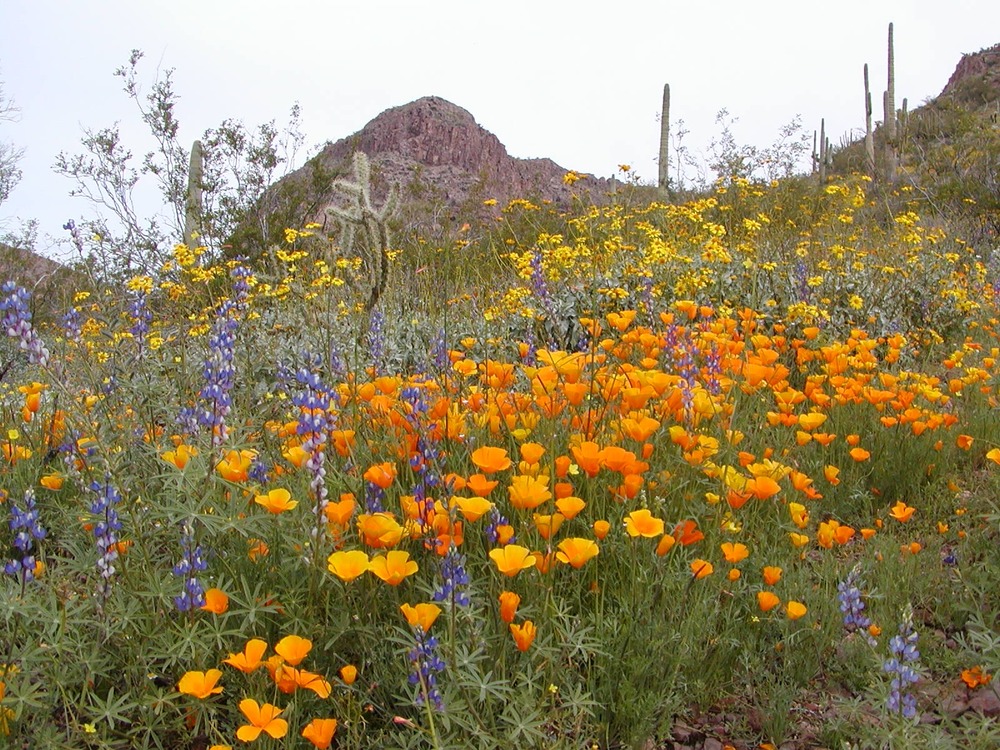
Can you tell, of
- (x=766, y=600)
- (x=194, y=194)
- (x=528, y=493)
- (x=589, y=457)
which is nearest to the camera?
(x=528, y=493)

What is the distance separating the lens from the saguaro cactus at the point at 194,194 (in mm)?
11164

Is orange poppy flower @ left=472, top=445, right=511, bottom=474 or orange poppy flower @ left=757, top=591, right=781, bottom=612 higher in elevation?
orange poppy flower @ left=472, top=445, right=511, bottom=474

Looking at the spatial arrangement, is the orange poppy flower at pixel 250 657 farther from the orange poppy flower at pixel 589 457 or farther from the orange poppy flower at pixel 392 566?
the orange poppy flower at pixel 589 457

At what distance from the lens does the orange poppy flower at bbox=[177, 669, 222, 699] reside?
1.40 m

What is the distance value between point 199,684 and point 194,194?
11706mm

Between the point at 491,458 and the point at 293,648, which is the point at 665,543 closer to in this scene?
the point at 491,458

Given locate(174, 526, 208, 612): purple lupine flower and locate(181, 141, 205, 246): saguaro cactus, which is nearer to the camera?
locate(174, 526, 208, 612): purple lupine flower

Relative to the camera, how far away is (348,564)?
1.47 meters

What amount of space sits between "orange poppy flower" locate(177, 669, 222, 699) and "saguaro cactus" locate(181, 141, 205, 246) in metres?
10.3

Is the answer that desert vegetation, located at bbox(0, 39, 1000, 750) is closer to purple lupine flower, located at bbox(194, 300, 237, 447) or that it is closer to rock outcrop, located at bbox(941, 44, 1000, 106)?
purple lupine flower, located at bbox(194, 300, 237, 447)

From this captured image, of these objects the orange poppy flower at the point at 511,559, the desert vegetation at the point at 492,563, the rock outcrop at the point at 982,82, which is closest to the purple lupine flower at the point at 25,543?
the desert vegetation at the point at 492,563

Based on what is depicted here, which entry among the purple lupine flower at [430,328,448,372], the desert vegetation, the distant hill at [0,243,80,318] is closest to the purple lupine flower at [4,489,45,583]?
the desert vegetation

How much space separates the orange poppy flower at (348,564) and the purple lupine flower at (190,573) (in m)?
0.29

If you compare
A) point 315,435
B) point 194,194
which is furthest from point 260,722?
point 194,194
